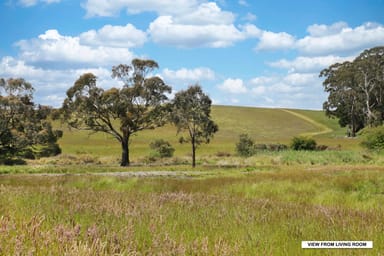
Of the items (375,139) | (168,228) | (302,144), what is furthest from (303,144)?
(168,228)

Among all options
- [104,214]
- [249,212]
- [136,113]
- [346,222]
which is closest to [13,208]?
[104,214]

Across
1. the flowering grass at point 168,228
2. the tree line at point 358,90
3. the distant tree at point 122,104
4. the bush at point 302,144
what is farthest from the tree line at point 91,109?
the tree line at point 358,90

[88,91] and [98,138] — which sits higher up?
[88,91]

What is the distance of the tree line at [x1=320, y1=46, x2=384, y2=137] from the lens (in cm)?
8678

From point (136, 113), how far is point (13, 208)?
1703 inches

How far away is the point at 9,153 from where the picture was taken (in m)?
52.4

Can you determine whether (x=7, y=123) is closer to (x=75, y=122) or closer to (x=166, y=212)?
(x=75, y=122)

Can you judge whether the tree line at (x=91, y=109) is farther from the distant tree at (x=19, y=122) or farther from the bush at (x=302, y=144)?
the bush at (x=302, y=144)

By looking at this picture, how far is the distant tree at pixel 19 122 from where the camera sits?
47281mm

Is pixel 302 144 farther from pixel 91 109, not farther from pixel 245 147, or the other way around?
pixel 91 109

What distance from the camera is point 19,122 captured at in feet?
161

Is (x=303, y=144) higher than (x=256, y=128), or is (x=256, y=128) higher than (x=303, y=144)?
(x=256, y=128)

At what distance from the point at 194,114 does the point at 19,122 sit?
21.5 metres

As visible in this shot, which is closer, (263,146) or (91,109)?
(91,109)
